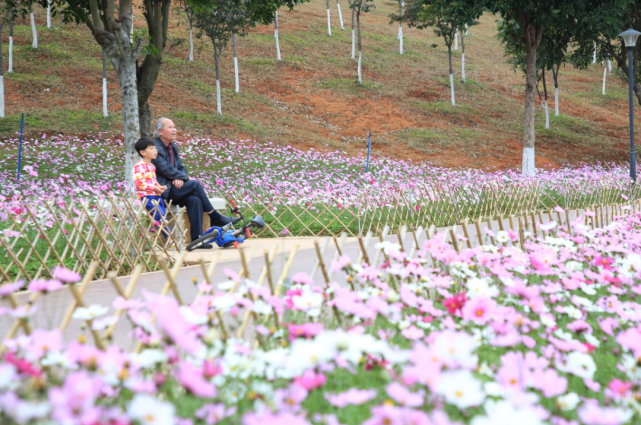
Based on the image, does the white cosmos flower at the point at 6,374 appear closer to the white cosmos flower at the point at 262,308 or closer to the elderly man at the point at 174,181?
the white cosmos flower at the point at 262,308

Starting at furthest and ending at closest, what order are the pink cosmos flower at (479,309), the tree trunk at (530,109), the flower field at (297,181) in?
the tree trunk at (530,109) → the flower field at (297,181) → the pink cosmos flower at (479,309)

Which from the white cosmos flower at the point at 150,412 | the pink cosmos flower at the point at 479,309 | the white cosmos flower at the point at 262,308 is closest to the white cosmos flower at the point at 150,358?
the white cosmos flower at the point at 150,412

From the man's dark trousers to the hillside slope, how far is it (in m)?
10.5

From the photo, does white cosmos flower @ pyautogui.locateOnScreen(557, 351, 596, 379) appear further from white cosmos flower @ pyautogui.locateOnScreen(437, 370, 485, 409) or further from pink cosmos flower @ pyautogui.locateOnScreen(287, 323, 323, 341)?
pink cosmos flower @ pyautogui.locateOnScreen(287, 323, 323, 341)

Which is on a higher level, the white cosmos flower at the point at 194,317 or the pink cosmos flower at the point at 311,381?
the white cosmos flower at the point at 194,317

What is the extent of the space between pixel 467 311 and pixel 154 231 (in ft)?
11.4

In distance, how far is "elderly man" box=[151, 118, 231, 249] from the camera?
5.24m

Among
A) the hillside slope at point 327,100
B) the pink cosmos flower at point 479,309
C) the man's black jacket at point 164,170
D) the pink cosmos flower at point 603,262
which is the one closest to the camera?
the pink cosmos flower at point 479,309

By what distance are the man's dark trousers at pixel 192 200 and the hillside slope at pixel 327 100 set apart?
10489 mm

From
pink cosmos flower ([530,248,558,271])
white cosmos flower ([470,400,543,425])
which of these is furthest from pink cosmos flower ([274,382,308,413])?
pink cosmos flower ([530,248,558,271])

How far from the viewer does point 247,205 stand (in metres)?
6.98

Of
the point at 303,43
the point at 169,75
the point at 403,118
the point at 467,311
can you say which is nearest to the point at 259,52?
the point at 303,43

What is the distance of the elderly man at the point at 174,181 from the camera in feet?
17.2

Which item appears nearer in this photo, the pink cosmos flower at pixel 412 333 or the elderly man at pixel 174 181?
the pink cosmos flower at pixel 412 333
